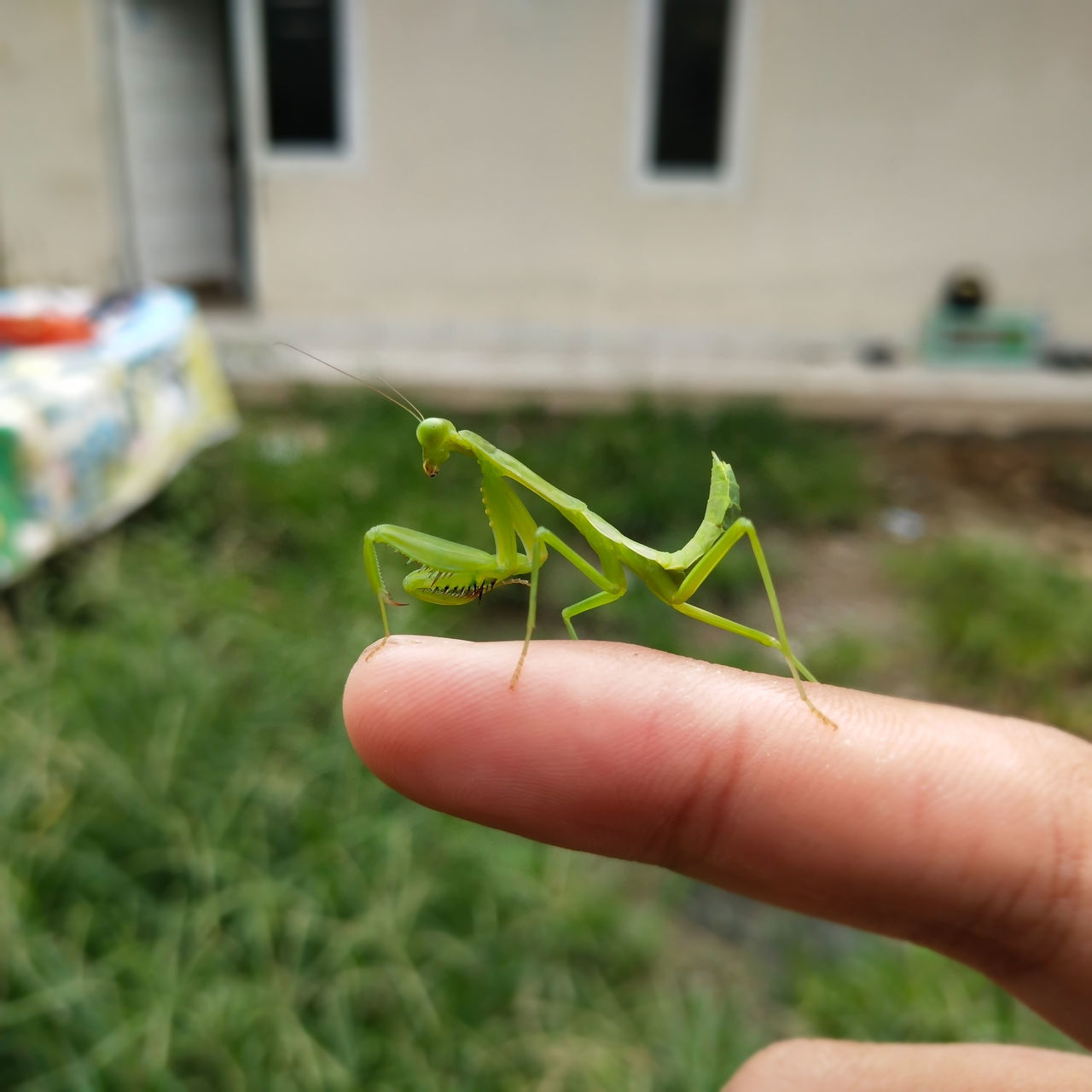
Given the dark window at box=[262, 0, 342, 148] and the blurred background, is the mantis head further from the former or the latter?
the dark window at box=[262, 0, 342, 148]

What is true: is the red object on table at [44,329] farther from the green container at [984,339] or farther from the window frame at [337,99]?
the green container at [984,339]

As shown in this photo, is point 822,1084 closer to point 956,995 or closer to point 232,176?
point 956,995

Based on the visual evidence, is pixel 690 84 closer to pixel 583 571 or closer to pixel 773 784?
pixel 583 571

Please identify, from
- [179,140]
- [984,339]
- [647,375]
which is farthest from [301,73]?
[984,339]

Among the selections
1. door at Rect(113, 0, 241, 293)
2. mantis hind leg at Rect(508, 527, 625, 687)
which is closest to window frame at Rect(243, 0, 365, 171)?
door at Rect(113, 0, 241, 293)

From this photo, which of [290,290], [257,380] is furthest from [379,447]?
[290,290]

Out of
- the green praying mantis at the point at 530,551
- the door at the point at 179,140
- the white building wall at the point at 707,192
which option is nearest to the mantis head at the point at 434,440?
the green praying mantis at the point at 530,551
